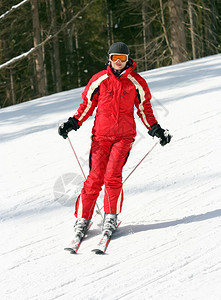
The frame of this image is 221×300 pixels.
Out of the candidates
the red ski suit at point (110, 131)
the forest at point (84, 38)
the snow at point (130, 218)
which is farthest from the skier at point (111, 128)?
the forest at point (84, 38)

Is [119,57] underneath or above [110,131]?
above

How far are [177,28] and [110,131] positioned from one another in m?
12.0

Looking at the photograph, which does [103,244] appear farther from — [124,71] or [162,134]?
[124,71]

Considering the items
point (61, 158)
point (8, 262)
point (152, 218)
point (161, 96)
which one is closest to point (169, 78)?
point (161, 96)

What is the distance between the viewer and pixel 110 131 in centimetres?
350

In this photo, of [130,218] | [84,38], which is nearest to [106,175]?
[130,218]

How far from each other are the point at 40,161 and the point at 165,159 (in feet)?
5.77

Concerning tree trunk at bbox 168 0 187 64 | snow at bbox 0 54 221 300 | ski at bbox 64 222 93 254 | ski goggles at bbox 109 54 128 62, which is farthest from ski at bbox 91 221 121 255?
tree trunk at bbox 168 0 187 64

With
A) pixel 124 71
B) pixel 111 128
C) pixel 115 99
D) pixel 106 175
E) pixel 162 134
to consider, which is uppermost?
pixel 124 71

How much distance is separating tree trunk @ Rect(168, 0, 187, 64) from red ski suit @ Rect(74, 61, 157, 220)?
11.5 metres

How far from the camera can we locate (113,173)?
11.3 ft

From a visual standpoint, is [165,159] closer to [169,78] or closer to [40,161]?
[40,161]

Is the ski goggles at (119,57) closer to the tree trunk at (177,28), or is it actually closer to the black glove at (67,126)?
the black glove at (67,126)

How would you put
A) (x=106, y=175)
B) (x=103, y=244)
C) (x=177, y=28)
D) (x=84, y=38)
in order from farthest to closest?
(x=84, y=38)
(x=177, y=28)
(x=106, y=175)
(x=103, y=244)
